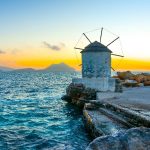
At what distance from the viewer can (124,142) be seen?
20.4ft

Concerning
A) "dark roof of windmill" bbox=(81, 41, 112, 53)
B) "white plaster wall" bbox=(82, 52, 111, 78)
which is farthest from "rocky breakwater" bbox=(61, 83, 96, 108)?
"dark roof of windmill" bbox=(81, 41, 112, 53)

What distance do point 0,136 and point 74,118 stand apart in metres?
8.54

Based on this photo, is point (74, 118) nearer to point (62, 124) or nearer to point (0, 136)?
point (62, 124)

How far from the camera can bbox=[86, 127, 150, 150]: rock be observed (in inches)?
241

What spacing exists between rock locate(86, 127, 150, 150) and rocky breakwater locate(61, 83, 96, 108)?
75.3 feet

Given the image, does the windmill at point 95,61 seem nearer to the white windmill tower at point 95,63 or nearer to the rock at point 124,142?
the white windmill tower at point 95,63

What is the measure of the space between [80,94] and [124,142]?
2500 cm

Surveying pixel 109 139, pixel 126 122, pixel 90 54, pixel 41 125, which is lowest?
pixel 41 125

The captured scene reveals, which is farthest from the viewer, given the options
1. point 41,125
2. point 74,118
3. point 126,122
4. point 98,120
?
point 74,118

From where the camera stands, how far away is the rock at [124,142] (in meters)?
6.12

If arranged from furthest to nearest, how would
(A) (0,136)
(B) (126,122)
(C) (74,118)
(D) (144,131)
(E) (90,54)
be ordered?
(E) (90,54) → (C) (74,118) → (A) (0,136) → (B) (126,122) → (D) (144,131)

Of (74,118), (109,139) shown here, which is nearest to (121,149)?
(109,139)

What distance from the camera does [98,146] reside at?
611cm

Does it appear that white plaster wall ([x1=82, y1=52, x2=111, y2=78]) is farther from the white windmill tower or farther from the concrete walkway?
the concrete walkway
